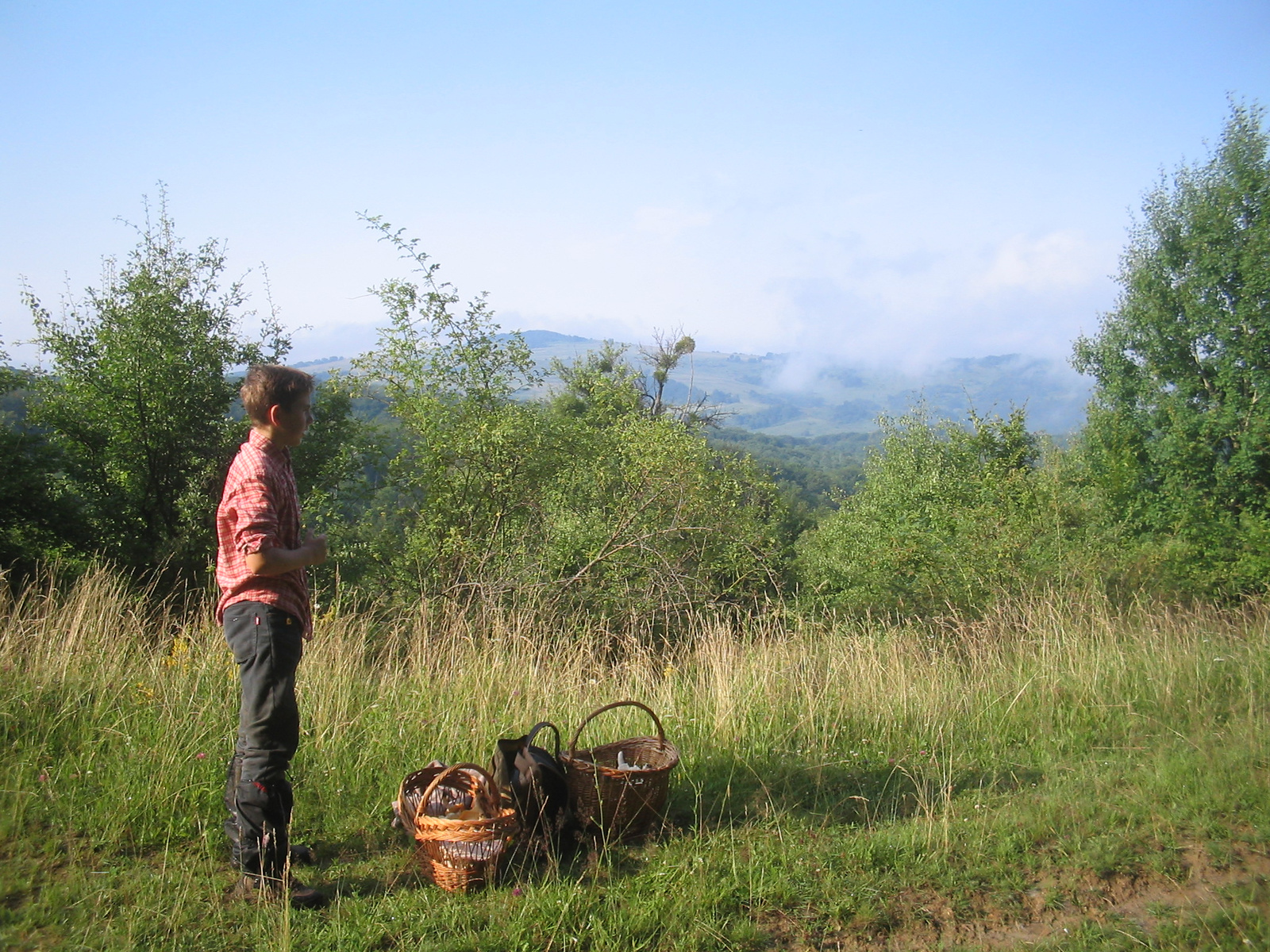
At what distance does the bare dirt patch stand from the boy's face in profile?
2383 millimetres

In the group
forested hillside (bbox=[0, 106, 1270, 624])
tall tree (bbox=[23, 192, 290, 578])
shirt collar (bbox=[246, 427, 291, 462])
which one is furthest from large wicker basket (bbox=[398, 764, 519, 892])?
tall tree (bbox=[23, 192, 290, 578])

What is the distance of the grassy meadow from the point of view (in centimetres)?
264

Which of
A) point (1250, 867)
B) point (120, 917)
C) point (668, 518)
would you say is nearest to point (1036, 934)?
point (1250, 867)

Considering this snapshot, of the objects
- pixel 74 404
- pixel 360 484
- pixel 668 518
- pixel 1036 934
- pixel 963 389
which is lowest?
pixel 1036 934

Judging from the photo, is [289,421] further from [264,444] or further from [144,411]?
[144,411]

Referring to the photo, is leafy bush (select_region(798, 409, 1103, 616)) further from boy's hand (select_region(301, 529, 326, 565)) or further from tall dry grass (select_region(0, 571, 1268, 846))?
boy's hand (select_region(301, 529, 326, 565))

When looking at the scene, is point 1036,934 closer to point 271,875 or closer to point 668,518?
point 271,875

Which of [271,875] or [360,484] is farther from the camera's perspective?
[360,484]

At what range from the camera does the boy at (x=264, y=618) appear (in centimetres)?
266

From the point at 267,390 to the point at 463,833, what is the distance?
169 cm

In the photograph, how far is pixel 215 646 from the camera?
440 centimetres

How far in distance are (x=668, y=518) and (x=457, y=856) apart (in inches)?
303

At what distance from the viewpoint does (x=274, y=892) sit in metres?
Result: 2.67

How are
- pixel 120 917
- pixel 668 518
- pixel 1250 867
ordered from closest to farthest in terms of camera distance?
pixel 120 917 < pixel 1250 867 < pixel 668 518
